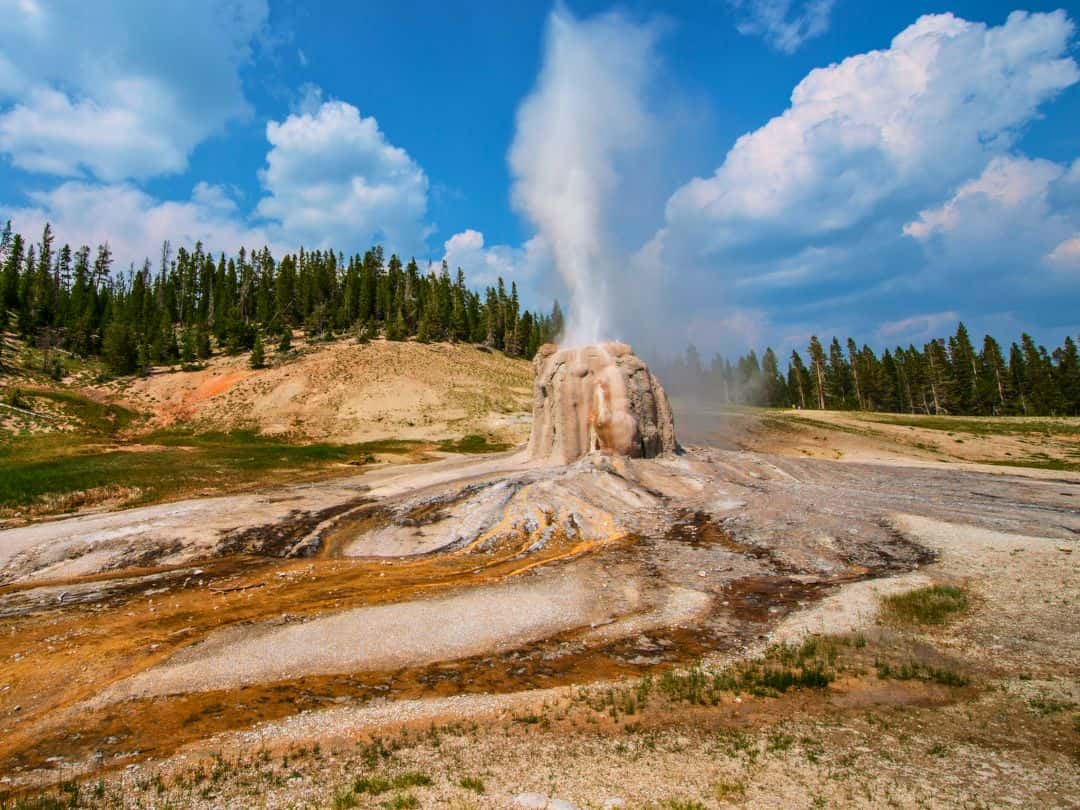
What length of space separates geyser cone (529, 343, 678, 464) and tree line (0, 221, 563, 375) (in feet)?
215

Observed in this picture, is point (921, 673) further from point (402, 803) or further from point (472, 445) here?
point (472, 445)

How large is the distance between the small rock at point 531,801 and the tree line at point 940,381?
12411 cm

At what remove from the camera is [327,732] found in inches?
415

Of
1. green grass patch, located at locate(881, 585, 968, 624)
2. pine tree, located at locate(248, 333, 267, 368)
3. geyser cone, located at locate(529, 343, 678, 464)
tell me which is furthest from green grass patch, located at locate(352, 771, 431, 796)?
pine tree, located at locate(248, 333, 267, 368)

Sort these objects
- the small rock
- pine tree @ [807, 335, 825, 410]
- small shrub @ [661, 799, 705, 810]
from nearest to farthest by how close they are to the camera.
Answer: small shrub @ [661, 799, 705, 810] < the small rock < pine tree @ [807, 335, 825, 410]

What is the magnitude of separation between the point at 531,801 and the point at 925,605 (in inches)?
536

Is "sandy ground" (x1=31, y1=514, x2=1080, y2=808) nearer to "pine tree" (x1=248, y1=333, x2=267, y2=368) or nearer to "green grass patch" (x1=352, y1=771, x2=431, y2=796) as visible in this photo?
"green grass patch" (x1=352, y1=771, x2=431, y2=796)

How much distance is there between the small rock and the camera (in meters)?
7.72

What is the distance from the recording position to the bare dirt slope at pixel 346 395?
228ft

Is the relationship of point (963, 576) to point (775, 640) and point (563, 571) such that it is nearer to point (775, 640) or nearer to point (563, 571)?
point (775, 640)

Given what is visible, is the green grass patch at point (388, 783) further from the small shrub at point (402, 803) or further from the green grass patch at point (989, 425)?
the green grass patch at point (989, 425)

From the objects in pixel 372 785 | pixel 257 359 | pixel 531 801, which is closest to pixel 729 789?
pixel 531 801

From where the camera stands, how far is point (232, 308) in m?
114

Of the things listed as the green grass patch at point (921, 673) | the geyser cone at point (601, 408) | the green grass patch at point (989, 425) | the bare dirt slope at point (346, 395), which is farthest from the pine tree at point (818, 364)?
the green grass patch at point (921, 673)
